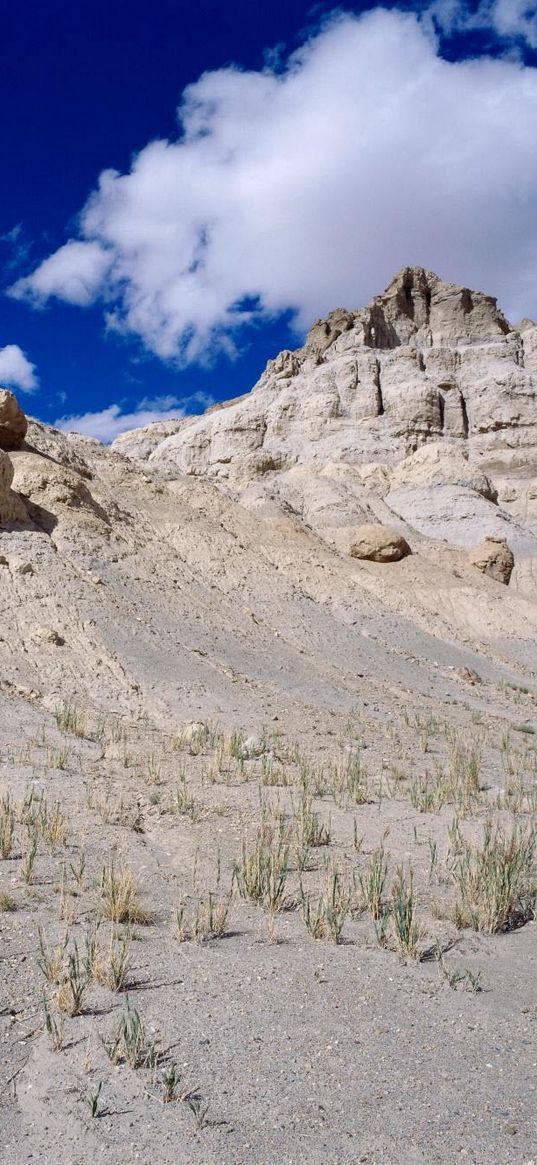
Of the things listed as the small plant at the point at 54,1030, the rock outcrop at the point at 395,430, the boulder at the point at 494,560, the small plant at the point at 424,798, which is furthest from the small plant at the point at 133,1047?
the boulder at the point at 494,560

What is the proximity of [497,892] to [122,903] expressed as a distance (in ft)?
7.58

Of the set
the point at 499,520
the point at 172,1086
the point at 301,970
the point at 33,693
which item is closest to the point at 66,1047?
the point at 172,1086

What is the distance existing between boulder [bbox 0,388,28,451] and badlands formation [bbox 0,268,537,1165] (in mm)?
107

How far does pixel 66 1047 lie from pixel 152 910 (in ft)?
5.20

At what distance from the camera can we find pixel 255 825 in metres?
6.80

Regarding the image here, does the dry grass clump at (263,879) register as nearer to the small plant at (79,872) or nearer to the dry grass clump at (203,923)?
the dry grass clump at (203,923)

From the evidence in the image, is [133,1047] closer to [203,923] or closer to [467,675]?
[203,923]

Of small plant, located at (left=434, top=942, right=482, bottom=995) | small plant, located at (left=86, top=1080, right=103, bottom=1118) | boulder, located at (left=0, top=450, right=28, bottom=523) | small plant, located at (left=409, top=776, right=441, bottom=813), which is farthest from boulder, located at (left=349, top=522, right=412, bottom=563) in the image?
small plant, located at (left=86, top=1080, right=103, bottom=1118)

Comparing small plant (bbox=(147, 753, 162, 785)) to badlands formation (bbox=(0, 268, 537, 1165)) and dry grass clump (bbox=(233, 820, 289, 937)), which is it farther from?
dry grass clump (bbox=(233, 820, 289, 937))

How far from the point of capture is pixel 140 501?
71.7 ft

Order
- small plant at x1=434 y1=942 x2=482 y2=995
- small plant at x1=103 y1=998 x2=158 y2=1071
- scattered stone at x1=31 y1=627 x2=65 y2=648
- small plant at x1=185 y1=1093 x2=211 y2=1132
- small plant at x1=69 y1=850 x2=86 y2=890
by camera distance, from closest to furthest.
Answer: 1. small plant at x1=185 y1=1093 x2=211 y2=1132
2. small plant at x1=103 y1=998 x2=158 y2=1071
3. small plant at x1=434 y1=942 x2=482 y2=995
4. small plant at x1=69 y1=850 x2=86 y2=890
5. scattered stone at x1=31 y1=627 x2=65 y2=648

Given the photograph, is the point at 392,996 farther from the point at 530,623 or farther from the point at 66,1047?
the point at 530,623

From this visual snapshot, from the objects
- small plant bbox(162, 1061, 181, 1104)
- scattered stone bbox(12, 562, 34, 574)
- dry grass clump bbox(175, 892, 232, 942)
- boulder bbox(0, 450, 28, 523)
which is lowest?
small plant bbox(162, 1061, 181, 1104)

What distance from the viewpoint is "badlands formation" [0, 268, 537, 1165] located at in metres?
2.94
